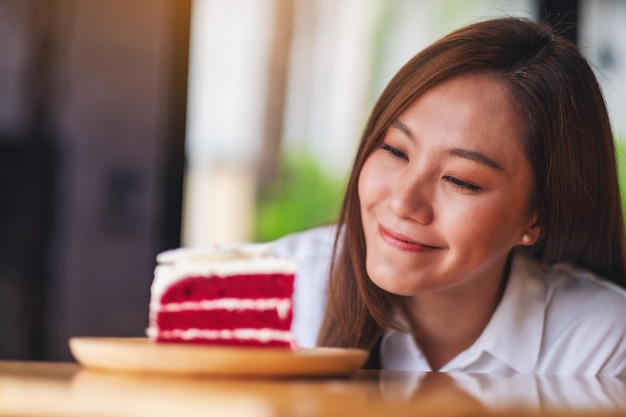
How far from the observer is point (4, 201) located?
381cm

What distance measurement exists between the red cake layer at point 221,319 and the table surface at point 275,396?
0.13 metres

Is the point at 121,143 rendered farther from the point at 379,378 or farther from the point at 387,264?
the point at 379,378

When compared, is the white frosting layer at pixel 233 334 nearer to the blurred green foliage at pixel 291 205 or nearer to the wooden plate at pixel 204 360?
the wooden plate at pixel 204 360

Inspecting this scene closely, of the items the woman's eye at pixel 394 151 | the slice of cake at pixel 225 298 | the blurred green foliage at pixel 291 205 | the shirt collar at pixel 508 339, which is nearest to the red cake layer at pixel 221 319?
the slice of cake at pixel 225 298

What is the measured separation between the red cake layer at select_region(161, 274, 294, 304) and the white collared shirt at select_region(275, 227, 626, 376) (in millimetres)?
705

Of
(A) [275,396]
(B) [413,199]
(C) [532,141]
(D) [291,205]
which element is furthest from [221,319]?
(D) [291,205]

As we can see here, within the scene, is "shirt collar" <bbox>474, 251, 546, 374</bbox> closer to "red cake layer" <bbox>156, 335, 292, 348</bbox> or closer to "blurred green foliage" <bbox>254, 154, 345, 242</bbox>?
"red cake layer" <bbox>156, 335, 292, 348</bbox>

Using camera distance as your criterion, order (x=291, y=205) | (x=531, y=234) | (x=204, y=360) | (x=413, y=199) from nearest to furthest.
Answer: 1. (x=204, y=360)
2. (x=413, y=199)
3. (x=531, y=234)
4. (x=291, y=205)

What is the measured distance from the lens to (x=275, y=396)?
2.67 ft

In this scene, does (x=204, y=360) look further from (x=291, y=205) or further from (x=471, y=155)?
(x=291, y=205)

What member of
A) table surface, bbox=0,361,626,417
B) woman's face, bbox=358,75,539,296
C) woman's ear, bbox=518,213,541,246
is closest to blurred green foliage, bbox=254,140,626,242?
woman's ear, bbox=518,213,541,246

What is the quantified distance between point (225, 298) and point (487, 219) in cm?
61

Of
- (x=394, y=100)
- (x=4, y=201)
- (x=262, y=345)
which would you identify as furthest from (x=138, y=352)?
(x=4, y=201)

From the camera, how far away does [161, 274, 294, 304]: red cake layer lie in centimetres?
113
